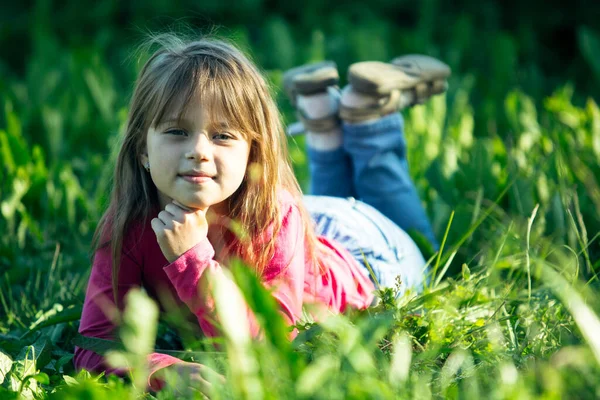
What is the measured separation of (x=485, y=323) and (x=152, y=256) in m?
0.66

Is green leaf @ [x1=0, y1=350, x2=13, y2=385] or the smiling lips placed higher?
the smiling lips

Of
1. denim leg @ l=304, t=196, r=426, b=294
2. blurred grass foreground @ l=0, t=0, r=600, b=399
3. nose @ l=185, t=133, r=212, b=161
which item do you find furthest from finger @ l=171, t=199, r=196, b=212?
denim leg @ l=304, t=196, r=426, b=294

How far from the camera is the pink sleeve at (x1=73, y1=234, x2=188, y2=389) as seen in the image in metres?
1.57

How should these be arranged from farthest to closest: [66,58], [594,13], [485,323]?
[594,13] → [66,58] → [485,323]

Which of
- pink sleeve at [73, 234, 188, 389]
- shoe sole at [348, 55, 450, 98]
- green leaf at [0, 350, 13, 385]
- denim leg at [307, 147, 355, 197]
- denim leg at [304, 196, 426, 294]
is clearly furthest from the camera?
denim leg at [307, 147, 355, 197]

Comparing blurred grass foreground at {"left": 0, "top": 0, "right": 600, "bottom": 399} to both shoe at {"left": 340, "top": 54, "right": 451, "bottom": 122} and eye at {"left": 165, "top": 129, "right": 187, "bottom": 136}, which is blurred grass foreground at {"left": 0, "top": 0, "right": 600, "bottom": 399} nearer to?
shoe at {"left": 340, "top": 54, "right": 451, "bottom": 122}

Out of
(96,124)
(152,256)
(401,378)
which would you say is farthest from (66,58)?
(401,378)

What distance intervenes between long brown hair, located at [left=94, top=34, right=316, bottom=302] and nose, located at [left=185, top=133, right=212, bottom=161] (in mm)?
66

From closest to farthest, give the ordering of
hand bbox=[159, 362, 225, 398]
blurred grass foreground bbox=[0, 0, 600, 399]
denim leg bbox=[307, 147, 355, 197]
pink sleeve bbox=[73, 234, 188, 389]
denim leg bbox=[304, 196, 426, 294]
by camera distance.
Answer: blurred grass foreground bbox=[0, 0, 600, 399] → hand bbox=[159, 362, 225, 398] → pink sleeve bbox=[73, 234, 188, 389] → denim leg bbox=[304, 196, 426, 294] → denim leg bbox=[307, 147, 355, 197]

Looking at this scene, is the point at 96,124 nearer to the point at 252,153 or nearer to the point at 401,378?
the point at 252,153

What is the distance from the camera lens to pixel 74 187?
252 cm

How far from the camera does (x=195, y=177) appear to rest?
1511 mm

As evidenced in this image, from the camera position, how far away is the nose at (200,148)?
58.7 inches

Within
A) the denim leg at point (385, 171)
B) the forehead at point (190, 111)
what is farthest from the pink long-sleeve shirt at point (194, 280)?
the denim leg at point (385, 171)
